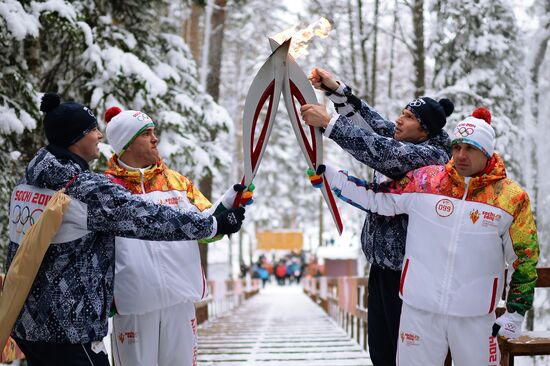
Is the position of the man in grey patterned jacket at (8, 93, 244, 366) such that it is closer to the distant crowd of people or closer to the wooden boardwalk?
the wooden boardwalk

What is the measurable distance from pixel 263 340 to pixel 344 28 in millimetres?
11353

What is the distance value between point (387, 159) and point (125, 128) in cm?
133

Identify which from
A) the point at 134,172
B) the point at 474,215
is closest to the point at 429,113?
the point at 474,215

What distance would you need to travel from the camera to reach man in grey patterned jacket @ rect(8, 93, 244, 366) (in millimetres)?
2680

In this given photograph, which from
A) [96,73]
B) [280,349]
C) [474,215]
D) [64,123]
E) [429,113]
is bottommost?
[280,349]

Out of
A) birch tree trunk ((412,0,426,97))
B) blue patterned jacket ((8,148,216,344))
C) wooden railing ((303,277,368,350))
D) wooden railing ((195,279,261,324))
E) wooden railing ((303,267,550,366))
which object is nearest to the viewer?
blue patterned jacket ((8,148,216,344))

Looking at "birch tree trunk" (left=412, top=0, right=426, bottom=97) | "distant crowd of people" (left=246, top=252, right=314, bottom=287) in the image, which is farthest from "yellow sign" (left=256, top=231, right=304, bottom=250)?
"birch tree trunk" (left=412, top=0, right=426, bottom=97)

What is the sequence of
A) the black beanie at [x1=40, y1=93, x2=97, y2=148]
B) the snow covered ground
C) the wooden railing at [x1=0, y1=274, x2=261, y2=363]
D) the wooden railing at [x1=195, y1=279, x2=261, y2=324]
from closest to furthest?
the black beanie at [x1=40, y1=93, x2=97, y2=148] → the snow covered ground → the wooden railing at [x1=0, y1=274, x2=261, y2=363] → the wooden railing at [x1=195, y1=279, x2=261, y2=324]

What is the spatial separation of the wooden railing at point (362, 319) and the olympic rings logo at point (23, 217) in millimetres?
2187

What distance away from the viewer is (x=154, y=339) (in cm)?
329

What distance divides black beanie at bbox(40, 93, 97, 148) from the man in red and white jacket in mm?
1608

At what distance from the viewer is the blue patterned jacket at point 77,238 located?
268 centimetres

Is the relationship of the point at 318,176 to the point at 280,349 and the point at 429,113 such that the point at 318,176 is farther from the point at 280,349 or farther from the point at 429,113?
the point at 280,349

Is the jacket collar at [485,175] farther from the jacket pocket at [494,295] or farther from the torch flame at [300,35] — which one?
the torch flame at [300,35]
